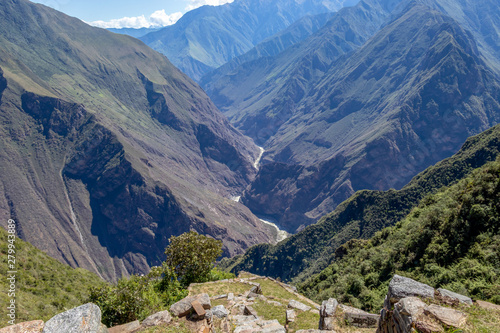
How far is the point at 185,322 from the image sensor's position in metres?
15.8

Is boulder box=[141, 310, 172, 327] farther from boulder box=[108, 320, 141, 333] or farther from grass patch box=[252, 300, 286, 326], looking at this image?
grass patch box=[252, 300, 286, 326]

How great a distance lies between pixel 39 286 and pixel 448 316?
111 ft

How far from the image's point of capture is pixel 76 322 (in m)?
11.5

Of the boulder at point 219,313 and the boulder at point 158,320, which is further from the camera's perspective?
the boulder at point 219,313

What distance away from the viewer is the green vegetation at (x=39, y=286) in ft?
73.3

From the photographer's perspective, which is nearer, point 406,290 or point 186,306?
point 406,290

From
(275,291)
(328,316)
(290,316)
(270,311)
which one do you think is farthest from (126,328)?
(275,291)

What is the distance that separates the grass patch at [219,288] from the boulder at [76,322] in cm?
1467

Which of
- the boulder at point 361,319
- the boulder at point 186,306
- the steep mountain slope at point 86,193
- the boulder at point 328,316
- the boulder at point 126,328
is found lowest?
the steep mountain slope at point 86,193

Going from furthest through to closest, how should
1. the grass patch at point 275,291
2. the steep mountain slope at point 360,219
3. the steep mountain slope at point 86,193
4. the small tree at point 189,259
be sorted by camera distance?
the steep mountain slope at point 86,193 < the steep mountain slope at point 360,219 < the small tree at point 189,259 < the grass patch at point 275,291

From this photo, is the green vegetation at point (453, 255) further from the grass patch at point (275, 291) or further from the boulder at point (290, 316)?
the boulder at point (290, 316)

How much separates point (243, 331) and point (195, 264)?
13.7 m

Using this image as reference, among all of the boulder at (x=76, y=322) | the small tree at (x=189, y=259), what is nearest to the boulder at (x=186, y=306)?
the boulder at (x=76, y=322)

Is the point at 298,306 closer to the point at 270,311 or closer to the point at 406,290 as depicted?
the point at 270,311
